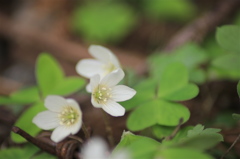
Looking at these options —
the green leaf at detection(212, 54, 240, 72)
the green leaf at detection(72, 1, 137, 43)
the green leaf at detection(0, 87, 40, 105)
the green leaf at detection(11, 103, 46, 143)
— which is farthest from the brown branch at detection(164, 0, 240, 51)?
the green leaf at detection(11, 103, 46, 143)

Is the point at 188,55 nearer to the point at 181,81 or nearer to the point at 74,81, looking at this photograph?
the point at 181,81

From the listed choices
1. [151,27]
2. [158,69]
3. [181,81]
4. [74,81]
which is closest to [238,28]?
[181,81]

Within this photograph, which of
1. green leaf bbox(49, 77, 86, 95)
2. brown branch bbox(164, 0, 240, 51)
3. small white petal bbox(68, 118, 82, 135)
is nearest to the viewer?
small white petal bbox(68, 118, 82, 135)

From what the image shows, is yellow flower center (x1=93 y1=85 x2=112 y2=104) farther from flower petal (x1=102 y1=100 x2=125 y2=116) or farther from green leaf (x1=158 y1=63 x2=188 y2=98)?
green leaf (x1=158 y1=63 x2=188 y2=98)

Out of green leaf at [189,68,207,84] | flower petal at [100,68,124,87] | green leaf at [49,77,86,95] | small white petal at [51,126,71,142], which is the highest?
flower petal at [100,68,124,87]

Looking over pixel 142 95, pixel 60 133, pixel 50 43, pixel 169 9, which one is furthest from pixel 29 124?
pixel 169 9
